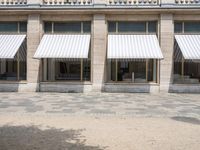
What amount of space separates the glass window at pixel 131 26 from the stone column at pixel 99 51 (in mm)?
1093

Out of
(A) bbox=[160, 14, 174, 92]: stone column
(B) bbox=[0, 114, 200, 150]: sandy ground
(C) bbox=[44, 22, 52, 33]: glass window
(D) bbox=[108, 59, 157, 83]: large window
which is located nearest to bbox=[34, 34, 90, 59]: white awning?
(C) bbox=[44, 22, 52, 33]: glass window

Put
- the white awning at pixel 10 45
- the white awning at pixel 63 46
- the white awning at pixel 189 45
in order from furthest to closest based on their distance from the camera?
the white awning at pixel 10 45 < the white awning at pixel 63 46 < the white awning at pixel 189 45

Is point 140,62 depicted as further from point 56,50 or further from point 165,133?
point 165,133

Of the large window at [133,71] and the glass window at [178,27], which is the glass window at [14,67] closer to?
the large window at [133,71]

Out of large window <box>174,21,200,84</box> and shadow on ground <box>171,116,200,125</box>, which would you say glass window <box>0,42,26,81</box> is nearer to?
large window <box>174,21,200,84</box>

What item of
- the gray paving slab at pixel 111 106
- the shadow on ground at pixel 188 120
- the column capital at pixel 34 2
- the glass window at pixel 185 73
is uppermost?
the column capital at pixel 34 2

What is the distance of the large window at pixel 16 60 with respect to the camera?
69.9ft

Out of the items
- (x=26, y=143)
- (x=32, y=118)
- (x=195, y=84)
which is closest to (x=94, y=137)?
(x=26, y=143)

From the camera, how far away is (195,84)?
20.7 meters

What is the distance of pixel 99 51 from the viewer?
20.8 metres

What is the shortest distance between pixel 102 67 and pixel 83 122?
10077 millimetres

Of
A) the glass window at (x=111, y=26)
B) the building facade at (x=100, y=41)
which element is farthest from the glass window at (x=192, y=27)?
the glass window at (x=111, y=26)

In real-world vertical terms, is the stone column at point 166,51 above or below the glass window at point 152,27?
below

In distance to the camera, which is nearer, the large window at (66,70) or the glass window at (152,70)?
the glass window at (152,70)
